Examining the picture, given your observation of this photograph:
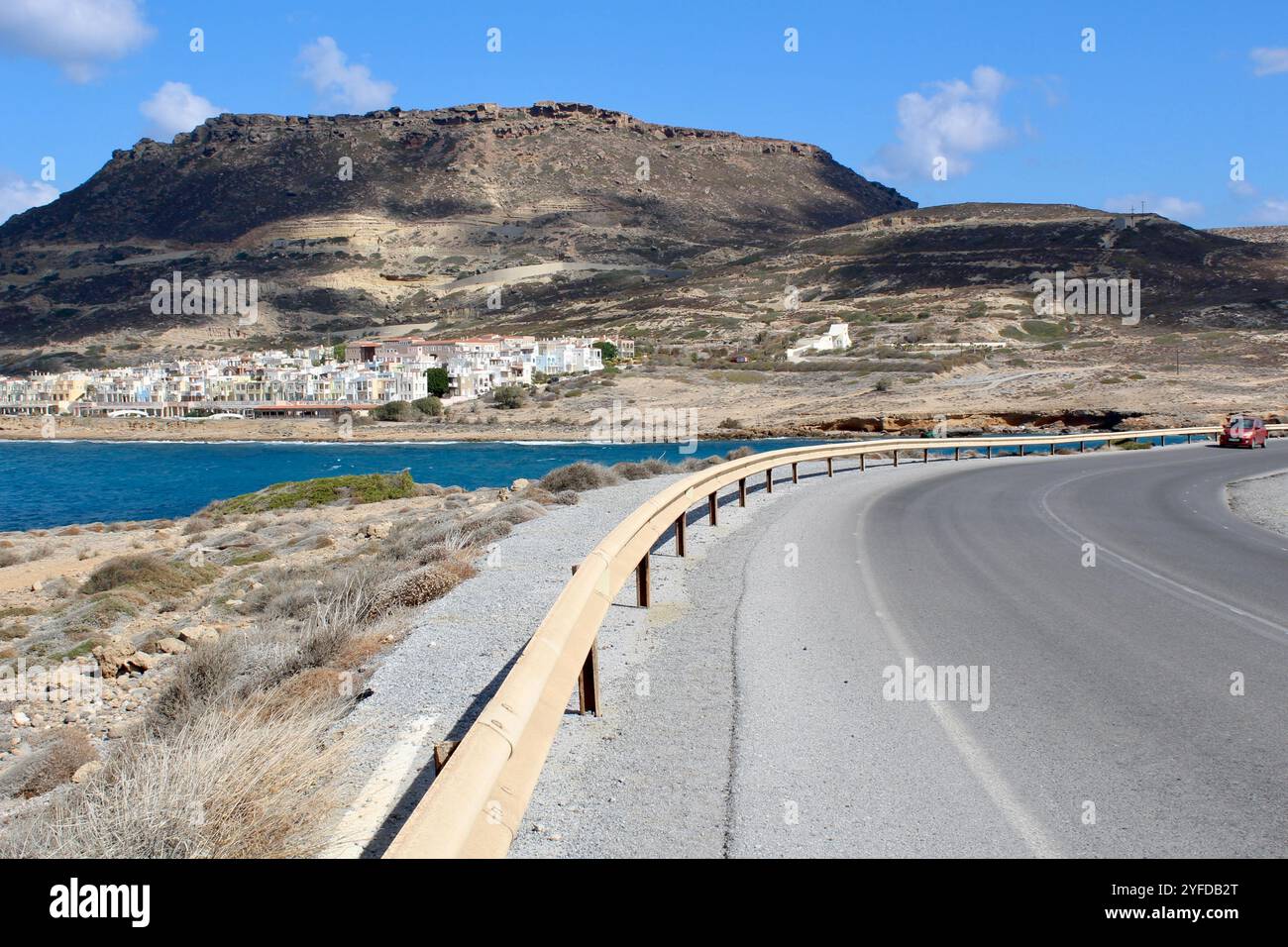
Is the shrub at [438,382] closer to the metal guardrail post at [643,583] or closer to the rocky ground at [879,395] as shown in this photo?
the rocky ground at [879,395]

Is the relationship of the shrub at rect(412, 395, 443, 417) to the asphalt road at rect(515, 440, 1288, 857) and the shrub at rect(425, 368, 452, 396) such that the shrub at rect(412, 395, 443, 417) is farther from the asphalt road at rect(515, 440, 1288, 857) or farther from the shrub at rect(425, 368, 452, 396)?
the asphalt road at rect(515, 440, 1288, 857)

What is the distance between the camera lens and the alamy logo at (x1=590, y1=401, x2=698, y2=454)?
275ft

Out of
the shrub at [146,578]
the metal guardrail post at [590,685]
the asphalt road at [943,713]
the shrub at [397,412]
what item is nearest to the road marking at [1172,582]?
the asphalt road at [943,713]

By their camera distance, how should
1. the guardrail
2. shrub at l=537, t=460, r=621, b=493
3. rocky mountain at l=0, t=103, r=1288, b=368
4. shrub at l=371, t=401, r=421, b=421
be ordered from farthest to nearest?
rocky mountain at l=0, t=103, r=1288, b=368, shrub at l=371, t=401, r=421, b=421, shrub at l=537, t=460, r=621, b=493, the guardrail

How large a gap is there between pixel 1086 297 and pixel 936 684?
116 m

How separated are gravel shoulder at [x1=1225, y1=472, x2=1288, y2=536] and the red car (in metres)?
13.9

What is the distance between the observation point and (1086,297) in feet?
368

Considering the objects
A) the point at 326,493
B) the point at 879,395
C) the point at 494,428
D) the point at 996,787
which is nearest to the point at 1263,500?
the point at 996,787

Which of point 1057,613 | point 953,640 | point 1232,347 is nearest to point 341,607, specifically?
point 953,640

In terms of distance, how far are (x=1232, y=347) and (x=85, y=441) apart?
314ft

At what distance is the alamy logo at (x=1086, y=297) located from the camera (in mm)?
106375

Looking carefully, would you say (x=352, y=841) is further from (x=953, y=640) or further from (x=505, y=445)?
(x=505, y=445)
